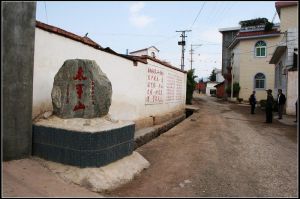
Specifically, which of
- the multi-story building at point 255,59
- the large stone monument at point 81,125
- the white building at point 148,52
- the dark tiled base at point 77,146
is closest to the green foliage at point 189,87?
the white building at point 148,52

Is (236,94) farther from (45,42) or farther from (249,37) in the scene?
(45,42)

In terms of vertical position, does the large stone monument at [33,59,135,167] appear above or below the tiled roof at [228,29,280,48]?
below

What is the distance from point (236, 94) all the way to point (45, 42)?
3114 cm

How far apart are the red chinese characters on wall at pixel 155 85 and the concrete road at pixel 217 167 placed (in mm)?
1823

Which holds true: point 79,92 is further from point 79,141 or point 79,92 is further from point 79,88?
point 79,141

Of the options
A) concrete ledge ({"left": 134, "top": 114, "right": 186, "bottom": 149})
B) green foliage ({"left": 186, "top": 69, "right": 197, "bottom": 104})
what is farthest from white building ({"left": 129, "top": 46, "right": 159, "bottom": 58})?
concrete ledge ({"left": 134, "top": 114, "right": 186, "bottom": 149})

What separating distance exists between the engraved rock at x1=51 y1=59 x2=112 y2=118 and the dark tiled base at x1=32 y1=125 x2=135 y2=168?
47cm

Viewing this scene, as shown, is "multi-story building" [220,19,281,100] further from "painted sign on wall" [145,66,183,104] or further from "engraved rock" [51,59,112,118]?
"engraved rock" [51,59,112,118]

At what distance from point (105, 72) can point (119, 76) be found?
0.84m

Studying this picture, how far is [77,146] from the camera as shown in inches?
199

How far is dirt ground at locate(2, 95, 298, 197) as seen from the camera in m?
4.70

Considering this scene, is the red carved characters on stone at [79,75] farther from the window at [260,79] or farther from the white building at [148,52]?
the window at [260,79]

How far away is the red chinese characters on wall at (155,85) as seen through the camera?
37.3ft

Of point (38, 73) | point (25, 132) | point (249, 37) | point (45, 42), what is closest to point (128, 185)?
point (25, 132)
